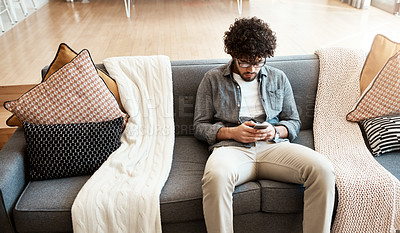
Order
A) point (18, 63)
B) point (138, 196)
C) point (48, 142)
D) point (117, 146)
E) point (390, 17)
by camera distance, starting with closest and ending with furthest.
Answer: point (138, 196)
point (48, 142)
point (117, 146)
point (18, 63)
point (390, 17)

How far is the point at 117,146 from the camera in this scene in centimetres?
196

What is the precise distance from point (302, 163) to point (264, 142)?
0.80 feet

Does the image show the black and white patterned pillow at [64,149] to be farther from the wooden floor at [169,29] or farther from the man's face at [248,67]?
the wooden floor at [169,29]

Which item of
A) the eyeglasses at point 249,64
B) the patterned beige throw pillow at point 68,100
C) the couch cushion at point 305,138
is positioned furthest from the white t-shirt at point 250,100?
the patterned beige throw pillow at point 68,100

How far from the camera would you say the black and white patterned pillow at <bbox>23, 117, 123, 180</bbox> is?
1805 millimetres

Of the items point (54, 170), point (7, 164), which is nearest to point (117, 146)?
point (54, 170)

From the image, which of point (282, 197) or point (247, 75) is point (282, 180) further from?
point (247, 75)

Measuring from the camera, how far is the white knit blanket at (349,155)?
5.51ft

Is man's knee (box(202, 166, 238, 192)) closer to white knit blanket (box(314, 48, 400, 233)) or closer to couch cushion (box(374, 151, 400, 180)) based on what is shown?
white knit blanket (box(314, 48, 400, 233))

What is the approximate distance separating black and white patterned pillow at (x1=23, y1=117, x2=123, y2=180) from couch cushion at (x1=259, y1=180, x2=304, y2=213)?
32.8 inches

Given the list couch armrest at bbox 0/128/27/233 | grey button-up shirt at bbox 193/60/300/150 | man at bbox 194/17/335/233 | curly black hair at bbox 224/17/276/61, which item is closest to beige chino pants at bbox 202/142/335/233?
man at bbox 194/17/335/233

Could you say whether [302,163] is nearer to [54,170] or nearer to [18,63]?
[54,170]

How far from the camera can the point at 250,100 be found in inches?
77.8

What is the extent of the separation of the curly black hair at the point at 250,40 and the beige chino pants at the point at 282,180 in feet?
1.65
